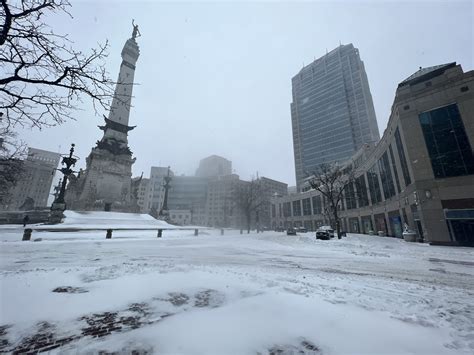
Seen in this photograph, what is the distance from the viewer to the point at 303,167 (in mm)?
123625

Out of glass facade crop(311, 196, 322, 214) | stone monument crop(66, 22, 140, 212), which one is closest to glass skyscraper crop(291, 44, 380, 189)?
glass facade crop(311, 196, 322, 214)

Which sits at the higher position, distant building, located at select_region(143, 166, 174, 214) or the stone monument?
distant building, located at select_region(143, 166, 174, 214)

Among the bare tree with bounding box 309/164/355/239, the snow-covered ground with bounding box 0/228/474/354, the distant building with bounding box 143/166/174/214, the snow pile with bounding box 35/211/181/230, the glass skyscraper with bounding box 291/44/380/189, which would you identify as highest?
the glass skyscraper with bounding box 291/44/380/189

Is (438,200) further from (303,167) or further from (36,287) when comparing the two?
(303,167)

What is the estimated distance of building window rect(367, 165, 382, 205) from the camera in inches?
1467

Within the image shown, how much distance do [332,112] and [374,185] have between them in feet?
302

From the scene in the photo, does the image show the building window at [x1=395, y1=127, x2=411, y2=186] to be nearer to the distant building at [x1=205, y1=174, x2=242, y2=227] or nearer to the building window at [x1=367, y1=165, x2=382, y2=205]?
the building window at [x1=367, y1=165, x2=382, y2=205]

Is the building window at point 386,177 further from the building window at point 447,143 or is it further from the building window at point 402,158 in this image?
the building window at point 447,143

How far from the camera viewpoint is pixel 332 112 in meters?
118

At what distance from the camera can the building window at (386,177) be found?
31641 mm

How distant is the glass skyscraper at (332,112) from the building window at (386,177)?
70881 millimetres

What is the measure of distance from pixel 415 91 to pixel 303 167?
10122 centimetres

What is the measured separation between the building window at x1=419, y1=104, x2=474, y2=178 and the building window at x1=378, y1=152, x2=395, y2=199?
9.81 metres

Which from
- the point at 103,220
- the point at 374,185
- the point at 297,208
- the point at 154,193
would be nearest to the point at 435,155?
the point at 374,185
